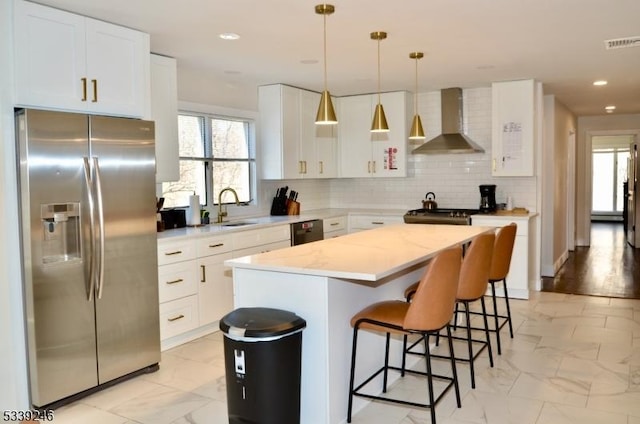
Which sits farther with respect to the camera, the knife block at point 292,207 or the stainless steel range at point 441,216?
the knife block at point 292,207

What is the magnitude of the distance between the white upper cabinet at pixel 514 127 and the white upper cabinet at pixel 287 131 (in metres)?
2.14

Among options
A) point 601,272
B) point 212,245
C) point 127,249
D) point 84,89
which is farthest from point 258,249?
point 601,272

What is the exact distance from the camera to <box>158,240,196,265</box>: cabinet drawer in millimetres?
4160

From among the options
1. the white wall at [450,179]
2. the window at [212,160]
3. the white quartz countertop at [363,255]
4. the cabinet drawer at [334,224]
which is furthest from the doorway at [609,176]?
the white quartz countertop at [363,255]

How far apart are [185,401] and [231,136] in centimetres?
321

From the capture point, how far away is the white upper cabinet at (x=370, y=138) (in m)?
6.67

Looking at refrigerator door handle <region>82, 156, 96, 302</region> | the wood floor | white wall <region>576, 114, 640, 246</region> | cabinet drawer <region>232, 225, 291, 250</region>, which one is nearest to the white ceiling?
refrigerator door handle <region>82, 156, 96, 302</region>

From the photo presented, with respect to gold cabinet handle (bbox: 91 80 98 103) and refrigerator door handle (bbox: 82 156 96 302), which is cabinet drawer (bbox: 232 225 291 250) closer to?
refrigerator door handle (bbox: 82 156 96 302)

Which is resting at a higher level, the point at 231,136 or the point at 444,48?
the point at 444,48

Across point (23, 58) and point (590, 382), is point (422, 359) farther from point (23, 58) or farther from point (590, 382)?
point (23, 58)

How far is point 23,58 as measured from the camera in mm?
3131

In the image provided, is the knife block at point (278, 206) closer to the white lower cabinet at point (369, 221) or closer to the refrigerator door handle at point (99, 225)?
the white lower cabinet at point (369, 221)

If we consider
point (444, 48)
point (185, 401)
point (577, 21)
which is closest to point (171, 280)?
point (185, 401)

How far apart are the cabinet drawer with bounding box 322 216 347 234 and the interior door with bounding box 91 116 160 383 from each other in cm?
281
